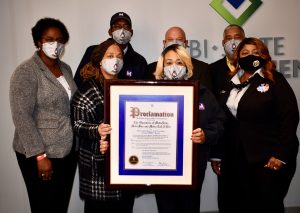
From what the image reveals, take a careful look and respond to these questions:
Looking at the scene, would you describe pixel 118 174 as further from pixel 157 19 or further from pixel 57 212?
pixel 157 19

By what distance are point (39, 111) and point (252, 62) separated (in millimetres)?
1414

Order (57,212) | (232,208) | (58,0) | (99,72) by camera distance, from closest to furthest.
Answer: (99,72)
(57,212)
(232,208)
(58,0)

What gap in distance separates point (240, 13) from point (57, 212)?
8.02ft

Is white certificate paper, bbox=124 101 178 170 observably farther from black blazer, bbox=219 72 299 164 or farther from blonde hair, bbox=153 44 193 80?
black blazer, bbox=219 72 299 164

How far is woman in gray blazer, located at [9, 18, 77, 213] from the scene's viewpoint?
80.0 inches

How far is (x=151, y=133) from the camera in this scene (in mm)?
1876

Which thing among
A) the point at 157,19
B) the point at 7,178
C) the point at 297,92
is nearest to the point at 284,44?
the point at 297,92

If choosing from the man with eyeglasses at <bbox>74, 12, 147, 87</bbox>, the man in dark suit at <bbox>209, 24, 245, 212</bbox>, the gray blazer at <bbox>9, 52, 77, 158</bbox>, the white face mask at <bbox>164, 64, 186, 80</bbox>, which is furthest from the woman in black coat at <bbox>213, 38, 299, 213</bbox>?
the gray blazer at <bbox>9, 52, 77, 158</bbox>

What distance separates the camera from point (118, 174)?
1889 mm

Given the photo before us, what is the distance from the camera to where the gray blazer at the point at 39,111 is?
2.02 meters

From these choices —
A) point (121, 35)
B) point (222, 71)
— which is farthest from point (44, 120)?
point (222, 71)

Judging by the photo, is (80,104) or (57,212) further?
(57,212)

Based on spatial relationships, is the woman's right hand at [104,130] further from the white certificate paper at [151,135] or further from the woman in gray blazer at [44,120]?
the woman in gray blazer at [44,120]

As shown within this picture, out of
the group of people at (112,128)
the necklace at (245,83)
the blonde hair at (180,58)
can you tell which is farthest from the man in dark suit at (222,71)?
the blonde hair at (180,58)
